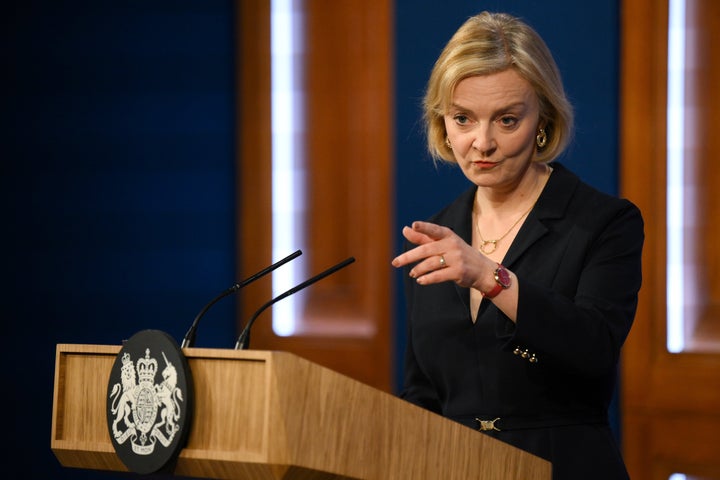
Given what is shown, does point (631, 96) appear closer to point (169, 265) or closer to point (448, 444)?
point (169, 265)

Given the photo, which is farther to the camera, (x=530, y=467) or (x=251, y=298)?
(x=251, y=298)

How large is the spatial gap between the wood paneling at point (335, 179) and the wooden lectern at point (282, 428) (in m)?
1.95

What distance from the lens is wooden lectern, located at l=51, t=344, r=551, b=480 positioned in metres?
1.40

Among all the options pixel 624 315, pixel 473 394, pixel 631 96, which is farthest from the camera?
pixel 631 96

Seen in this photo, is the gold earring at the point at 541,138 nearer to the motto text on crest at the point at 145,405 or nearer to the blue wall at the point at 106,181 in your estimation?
the motto text on crest at the point at 145,405

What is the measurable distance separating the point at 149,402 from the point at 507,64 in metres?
0.97

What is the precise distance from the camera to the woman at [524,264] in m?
1.92

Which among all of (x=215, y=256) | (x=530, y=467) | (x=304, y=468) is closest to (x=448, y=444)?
(x=530, y=467)

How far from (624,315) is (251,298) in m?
2.02

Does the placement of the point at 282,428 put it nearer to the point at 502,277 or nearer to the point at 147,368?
the point at 147,368

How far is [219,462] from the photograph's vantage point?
144 centimetres

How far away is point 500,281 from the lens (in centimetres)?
165

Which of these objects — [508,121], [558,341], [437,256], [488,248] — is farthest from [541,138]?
[437,256]

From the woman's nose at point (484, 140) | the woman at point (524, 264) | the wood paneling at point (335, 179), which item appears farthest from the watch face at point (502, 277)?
the wood paneling at point (335, 179)
